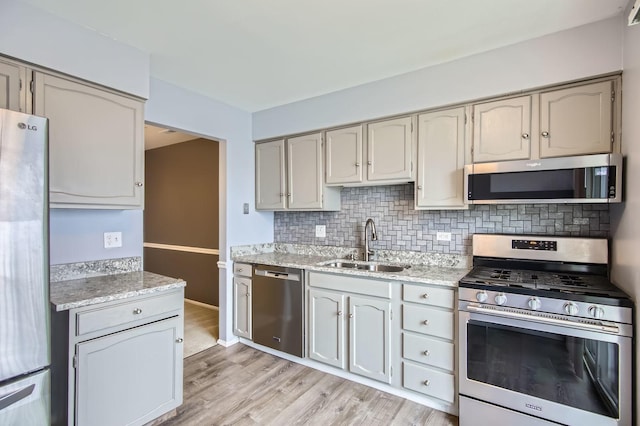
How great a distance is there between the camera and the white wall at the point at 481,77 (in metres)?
1.84

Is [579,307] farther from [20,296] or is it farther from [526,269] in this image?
[20,296]

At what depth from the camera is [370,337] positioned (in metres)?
2.40

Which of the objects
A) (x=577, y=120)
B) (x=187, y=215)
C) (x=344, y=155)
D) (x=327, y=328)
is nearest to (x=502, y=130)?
(x=577, y=120)

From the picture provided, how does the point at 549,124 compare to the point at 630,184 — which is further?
the point at 549,124

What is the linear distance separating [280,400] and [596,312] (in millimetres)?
2035

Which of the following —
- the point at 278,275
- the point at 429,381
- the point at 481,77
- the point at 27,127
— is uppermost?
the point at 481,77

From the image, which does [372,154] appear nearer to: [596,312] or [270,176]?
[270,176]

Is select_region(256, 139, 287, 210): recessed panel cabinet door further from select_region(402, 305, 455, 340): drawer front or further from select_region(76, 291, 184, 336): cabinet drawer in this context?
select_region(402, 305, 455, 340): drawer front

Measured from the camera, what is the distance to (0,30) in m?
1.60

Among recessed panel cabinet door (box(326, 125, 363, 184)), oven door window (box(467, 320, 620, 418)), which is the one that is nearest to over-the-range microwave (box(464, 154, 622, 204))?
oven door window (box(467, 320, 620, 418))

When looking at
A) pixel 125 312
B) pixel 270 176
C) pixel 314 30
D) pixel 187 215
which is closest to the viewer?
pixel 125 312

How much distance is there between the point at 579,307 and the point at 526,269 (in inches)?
24.0

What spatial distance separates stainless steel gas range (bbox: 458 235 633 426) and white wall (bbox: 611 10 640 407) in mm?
92

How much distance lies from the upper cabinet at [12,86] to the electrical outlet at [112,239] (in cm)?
94
